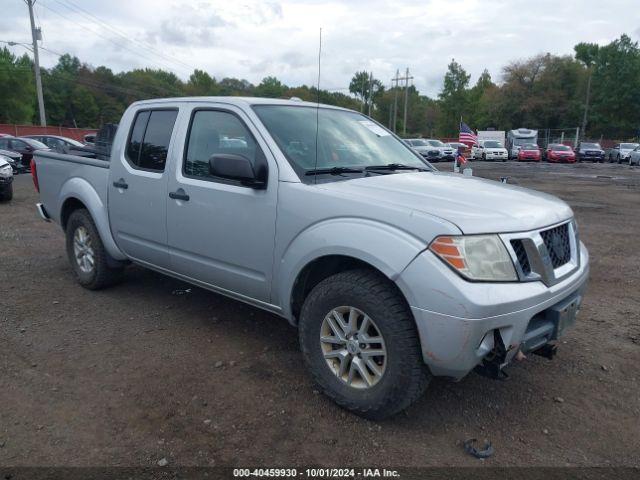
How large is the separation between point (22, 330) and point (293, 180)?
267 centimetres

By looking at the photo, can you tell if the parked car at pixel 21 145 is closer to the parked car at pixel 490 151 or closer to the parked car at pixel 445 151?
the parked car at pixel 445 151

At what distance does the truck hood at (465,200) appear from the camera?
2.75 m

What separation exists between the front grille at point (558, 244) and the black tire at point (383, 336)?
3.12ft

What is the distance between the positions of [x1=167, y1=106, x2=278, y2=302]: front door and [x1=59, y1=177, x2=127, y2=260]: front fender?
3.29ft

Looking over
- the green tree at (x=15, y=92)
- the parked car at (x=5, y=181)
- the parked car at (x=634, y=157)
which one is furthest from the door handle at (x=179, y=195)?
the green tree at (x=15, y=92)

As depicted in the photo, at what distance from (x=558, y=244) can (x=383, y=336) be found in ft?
4.08

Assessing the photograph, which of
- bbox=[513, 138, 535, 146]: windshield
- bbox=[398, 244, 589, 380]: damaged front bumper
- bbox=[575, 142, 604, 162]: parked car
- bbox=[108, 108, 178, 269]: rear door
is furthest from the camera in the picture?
bbox=[513, 138, 535, 146]: windshield

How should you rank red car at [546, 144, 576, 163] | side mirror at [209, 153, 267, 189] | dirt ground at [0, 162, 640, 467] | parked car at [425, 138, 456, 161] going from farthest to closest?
red car at [546, 144, 576, 163], parked car at [425, 138, 456, 161], side mirror at [209, 153, 267, 189], dirt ground at [0, 162, 640, 467]

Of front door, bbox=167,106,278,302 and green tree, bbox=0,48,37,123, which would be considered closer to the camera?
front door, bbox=167,106,278,302

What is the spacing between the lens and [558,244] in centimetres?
316

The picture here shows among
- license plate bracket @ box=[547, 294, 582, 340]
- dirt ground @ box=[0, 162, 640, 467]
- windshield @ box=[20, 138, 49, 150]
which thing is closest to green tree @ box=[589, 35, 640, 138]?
windshield @ box=[20, 138, 49, 150]

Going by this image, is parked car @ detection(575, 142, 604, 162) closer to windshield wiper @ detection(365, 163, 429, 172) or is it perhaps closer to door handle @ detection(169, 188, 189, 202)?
windshield wiper @ detection(365, 163, 429, 172)

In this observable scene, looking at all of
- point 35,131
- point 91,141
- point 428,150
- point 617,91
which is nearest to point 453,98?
point 617,91

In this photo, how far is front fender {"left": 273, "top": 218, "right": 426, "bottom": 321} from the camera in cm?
273
